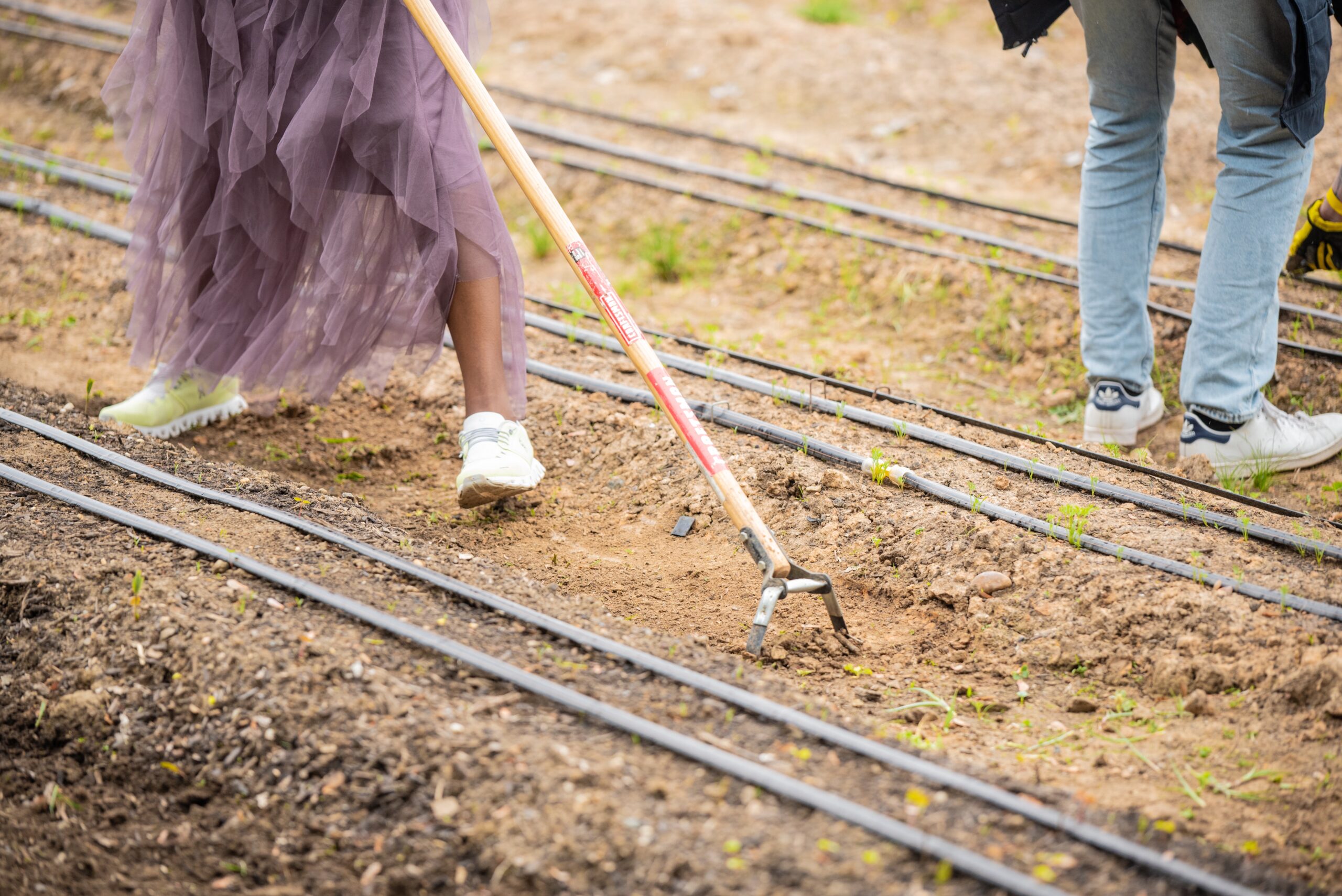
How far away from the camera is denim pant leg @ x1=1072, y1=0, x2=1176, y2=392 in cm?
311

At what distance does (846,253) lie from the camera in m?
4.96

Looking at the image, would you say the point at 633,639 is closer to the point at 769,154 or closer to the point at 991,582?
the point at 991,582

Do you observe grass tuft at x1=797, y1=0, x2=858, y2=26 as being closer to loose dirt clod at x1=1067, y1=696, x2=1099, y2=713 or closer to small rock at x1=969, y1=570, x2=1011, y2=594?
small rock at x1=969, y1=570, x2=1011, y2=594

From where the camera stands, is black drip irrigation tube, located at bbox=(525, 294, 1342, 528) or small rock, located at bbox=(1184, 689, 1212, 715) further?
black drip irrigation tube, located at bbox=(525, 294, 1342, 528)

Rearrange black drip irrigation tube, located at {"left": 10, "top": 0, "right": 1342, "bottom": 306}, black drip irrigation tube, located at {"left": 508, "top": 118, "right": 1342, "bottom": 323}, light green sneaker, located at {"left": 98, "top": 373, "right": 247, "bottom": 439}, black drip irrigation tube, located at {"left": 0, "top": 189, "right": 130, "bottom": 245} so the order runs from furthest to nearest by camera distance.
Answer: black drip irrigation tube, located at {"left": 0, "top": 189, "right": 130, "bottom": 245}, black drip irrigation tube, located at {"left": 10, "top": 0, "right": 1342, "bottom": 306}, black drip irrigation tube, located at {"left": 508, "top": 118, "right": 1342, "bottom": 323}, light green sneaker, located at {"left": 98, "top": 373, "right": 247, "bottom": 439}

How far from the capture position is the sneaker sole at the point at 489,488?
9.07 feet

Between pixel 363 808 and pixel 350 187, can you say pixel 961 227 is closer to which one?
pixel 350 187

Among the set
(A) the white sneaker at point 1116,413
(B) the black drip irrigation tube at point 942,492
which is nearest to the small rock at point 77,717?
(B) the black drip irrigation tube at point 942,492

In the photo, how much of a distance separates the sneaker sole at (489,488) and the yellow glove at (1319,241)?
271cm

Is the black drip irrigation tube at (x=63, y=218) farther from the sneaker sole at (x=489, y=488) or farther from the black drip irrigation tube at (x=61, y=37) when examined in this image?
the sneaker sole at (x=489, y=488)

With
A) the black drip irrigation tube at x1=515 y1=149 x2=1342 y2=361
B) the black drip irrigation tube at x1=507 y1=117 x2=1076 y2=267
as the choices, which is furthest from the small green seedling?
the black drip irrigation tube at x1=507 y1=117 x2=1076 y2=267

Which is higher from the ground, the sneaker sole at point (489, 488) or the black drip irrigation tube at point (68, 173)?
the black drip irrigation tube at point (68, 173)

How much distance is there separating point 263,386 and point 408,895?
182cm

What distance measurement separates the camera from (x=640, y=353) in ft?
8.46
